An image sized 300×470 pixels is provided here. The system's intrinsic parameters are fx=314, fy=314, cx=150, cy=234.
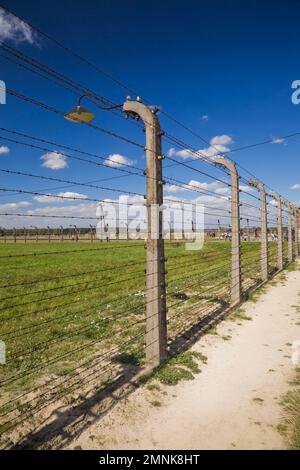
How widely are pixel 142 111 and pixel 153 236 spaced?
1970 mm

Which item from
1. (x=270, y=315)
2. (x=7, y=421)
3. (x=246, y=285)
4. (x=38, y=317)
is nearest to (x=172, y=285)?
(x=246, y=285)

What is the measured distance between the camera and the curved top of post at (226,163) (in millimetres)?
8797

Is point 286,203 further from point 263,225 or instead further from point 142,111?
point 142,111

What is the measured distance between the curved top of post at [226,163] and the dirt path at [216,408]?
478cm

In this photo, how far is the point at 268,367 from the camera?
4922mm

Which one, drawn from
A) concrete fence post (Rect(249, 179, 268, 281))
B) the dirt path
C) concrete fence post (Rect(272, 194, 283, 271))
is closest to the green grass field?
the dirt path

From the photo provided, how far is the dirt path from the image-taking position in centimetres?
322

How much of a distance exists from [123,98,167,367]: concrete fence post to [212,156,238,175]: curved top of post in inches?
166

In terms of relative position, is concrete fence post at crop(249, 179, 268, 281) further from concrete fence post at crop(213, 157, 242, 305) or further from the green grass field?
concrete fence post at crop(213, 157, 242, 305)

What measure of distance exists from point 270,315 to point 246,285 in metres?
3.39
